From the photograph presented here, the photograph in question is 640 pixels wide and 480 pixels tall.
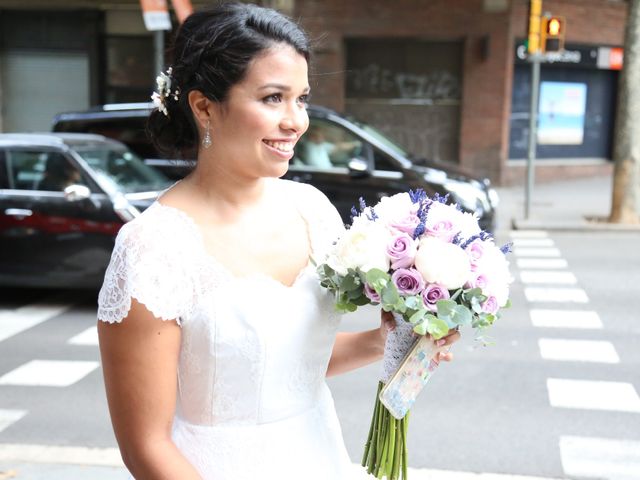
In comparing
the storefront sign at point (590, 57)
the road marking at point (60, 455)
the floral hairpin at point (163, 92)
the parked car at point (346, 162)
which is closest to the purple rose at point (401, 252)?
the floral hairpin at point (163, 92)

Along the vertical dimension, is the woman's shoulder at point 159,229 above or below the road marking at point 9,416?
above

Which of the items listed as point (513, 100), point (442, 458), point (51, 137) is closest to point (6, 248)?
point (51, 137)

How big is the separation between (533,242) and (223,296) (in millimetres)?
10921

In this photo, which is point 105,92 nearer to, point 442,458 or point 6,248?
point 6,248

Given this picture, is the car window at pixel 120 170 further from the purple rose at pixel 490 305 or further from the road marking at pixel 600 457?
the purple rose at pixel 490 305

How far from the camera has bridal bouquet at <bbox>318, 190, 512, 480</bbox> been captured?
1863 millimetres

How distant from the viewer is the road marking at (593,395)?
5523 mm

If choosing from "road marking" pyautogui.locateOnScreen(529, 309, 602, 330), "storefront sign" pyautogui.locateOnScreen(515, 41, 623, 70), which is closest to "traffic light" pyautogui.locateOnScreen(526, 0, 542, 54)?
"road marking" pyautogui.locateOnScreen(529, 309, 602, 330)

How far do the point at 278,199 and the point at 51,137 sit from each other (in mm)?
7181

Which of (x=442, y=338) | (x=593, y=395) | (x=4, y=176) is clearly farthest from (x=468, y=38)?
(x=442, y=338)

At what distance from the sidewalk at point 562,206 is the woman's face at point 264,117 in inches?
474

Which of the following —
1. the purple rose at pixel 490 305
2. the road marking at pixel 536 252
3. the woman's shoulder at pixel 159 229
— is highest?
the woman's shoulder at pixel 159 229

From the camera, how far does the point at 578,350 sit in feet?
22.4

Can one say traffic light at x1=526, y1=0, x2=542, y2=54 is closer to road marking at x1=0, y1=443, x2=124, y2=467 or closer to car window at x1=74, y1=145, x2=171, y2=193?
car window at x1=74, y1=145, x2=171, y2=193
